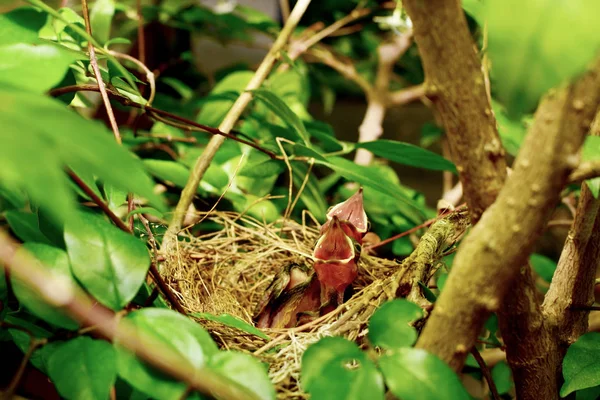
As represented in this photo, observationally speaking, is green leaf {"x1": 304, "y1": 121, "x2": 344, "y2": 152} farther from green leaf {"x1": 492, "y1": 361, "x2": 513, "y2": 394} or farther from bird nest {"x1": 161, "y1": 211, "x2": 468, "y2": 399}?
green leaf {"x1": 492, "y1": 361, "x2": 513, "y2": 394}

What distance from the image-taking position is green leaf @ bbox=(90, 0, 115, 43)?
0.94 m

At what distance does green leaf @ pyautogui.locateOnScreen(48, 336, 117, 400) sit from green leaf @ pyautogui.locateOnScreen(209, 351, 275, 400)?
0.08 metres

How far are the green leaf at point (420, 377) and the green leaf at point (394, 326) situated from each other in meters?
0.02

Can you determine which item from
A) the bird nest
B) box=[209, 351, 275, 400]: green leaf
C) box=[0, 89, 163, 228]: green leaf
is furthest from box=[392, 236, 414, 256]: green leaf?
box=[0, 89, 163, 228]: green leaf

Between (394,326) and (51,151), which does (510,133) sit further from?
(51,151)

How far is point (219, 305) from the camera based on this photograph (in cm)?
75

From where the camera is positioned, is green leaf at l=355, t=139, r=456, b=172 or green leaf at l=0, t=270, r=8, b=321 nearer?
green leaf at l=0, t=270, r=8, b=321

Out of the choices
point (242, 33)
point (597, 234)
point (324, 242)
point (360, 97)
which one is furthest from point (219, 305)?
point (360, 97)

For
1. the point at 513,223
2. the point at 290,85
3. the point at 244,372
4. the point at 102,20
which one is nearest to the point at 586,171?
the point at 513,223

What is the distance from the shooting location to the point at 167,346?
0.41m

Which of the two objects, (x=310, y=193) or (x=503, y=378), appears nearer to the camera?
(x=503, y=378)

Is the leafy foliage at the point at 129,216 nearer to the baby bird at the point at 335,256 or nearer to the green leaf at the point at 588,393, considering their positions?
the green leaf at the point at 588,393

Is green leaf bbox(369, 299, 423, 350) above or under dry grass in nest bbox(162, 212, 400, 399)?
above

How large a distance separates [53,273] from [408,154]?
52 centimetres
